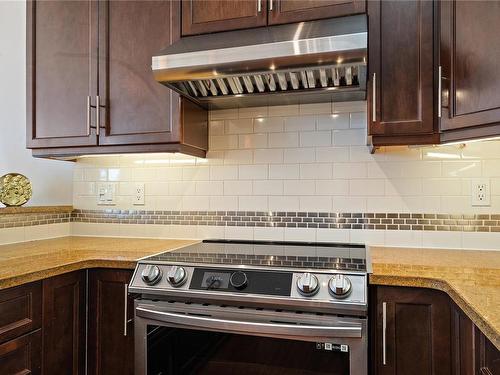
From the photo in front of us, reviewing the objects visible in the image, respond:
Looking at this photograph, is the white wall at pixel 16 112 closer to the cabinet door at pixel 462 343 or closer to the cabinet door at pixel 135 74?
the cabinet door at pixel 135 74

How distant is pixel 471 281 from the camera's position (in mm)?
1103

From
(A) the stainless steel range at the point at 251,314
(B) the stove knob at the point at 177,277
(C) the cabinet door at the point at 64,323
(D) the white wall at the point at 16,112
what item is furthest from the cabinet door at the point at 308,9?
(D) the white wall at the point at 16,112

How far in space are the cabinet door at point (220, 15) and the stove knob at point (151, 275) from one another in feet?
3.52

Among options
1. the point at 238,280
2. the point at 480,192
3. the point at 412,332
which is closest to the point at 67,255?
the point at 238,280

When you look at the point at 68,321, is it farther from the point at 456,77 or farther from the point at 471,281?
the point at 456,77

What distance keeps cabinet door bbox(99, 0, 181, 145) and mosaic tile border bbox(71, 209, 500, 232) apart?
52 cm

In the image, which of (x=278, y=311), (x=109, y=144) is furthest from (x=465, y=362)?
(x=109, y=144)

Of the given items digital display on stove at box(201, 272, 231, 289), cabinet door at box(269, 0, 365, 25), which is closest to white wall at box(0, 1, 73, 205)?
digital display on stove at box(201, 272, 231, 289)

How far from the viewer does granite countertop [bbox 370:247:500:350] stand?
2.83 feet

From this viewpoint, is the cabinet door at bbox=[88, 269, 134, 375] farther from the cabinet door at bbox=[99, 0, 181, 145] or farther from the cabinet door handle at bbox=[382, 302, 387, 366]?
the cabinet door handle at bbox=[382, 302, 387, 366]

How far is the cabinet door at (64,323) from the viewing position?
4.42 feet

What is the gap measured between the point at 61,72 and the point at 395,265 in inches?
70.9

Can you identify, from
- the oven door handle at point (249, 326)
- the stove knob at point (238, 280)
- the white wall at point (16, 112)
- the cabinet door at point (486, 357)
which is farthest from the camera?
the white wall at point (16, 112)

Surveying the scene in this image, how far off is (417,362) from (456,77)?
1.02 metres
